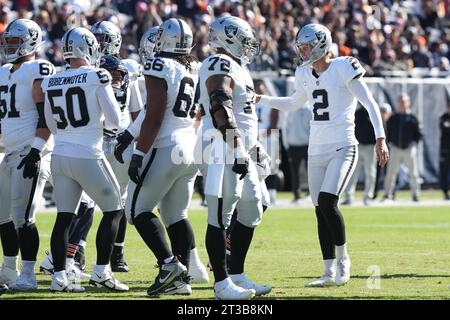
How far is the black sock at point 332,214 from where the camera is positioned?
843cm

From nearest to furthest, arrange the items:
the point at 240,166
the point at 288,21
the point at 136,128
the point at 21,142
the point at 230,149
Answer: the point at 240,166 → the point at 230,149 → the point at 136,128 → the point at 21,142 → the point at 288,21

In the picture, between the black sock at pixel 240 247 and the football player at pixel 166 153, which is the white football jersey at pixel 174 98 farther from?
the black sock at pixel 240 247

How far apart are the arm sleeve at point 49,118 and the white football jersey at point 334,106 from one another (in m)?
2.09

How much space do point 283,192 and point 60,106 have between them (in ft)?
44.7

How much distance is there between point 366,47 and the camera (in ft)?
74.8

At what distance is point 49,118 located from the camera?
26.6 ft

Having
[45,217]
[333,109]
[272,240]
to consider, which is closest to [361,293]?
[333,109]

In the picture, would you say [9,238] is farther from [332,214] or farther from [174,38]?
[332,214]

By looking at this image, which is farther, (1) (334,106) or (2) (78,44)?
(1) (334,106)

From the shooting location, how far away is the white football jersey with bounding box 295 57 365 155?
28.2 feet

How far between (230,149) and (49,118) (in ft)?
5.07

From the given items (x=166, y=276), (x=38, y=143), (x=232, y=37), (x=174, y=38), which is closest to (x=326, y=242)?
(x=166, y=276)

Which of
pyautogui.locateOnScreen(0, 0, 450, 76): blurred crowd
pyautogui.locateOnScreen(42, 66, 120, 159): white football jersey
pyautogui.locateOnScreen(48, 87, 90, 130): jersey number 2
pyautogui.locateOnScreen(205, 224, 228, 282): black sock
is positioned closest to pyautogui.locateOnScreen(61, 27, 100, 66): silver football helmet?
pyautogui.locateOnScreen(42, 66, 120, 159): white football jersey

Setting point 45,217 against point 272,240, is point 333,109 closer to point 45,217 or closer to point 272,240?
point 272,240
